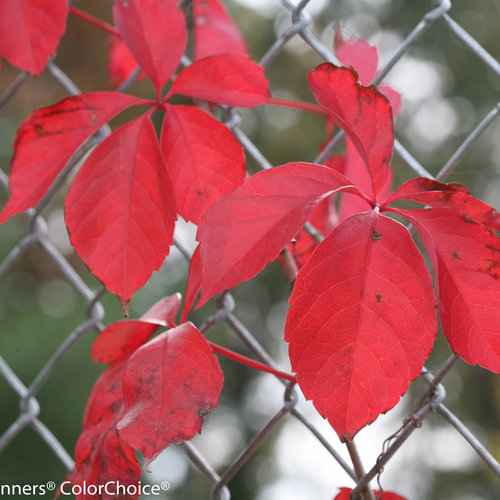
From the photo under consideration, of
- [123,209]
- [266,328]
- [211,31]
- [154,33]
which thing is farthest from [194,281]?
[266,328]

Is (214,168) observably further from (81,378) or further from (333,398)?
(81,378)

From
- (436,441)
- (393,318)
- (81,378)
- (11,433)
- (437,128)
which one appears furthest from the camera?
(436,441)

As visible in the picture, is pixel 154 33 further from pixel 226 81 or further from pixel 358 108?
pixel 358 108

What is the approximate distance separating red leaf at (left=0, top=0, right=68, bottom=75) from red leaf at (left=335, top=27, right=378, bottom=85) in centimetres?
22

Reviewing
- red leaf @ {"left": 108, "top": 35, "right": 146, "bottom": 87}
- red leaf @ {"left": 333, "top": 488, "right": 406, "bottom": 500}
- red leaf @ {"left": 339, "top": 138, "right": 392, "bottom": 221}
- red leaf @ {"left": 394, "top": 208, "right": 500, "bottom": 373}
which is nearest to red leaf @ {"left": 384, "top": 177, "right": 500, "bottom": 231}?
red leaf @ {"left": 394, "top": 208, "right": 500, "bottom": 373}

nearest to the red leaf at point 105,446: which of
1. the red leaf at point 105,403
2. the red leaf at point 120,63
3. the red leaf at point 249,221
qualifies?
the red leaf at point 105,403

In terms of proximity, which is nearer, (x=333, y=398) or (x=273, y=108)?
(x=333, y=398)

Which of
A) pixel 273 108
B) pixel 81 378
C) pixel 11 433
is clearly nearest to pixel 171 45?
pixel 11 433

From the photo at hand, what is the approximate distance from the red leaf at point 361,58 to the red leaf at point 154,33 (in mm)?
121

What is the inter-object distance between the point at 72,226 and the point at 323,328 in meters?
0.18

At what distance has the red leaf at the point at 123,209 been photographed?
0.37 metres

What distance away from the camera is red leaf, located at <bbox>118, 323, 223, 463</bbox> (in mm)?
310

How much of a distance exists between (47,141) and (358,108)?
209 mm

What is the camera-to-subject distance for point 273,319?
4.09 m
